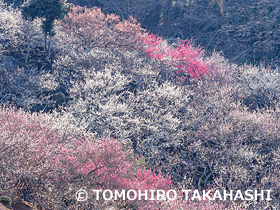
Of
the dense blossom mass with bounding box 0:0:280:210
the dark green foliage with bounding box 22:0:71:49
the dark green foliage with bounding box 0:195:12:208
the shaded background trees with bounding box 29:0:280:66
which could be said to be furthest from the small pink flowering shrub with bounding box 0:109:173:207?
the shaded background trees with bounding box 29:0:280:66

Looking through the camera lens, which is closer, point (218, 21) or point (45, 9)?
point (45, 9)

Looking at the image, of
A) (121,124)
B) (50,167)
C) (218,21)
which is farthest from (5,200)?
(218,21)

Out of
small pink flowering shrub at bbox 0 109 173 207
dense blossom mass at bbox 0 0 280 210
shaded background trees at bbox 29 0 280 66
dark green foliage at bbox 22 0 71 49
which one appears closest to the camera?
small pink flowering shrub at bbox 0 109 173 207

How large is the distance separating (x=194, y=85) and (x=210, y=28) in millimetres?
14256

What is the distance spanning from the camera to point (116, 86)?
1498 cm

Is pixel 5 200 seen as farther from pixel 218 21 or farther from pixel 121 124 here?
pixel 218 21

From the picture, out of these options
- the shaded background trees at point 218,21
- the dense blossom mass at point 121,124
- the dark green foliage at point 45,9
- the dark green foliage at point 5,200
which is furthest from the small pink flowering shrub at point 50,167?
the shaded background trees at point 218,21

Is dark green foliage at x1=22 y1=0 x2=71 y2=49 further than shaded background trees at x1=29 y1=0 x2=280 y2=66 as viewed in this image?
No

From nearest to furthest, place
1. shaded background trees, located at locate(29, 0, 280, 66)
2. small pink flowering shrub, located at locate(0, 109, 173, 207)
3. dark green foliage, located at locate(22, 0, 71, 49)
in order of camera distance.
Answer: small pink flowering shrub, located at locate(0, 109, 173, 207)
dark green foliage, located at locate(22, 0, 71, 49)
shaded background trees, located at locate(29, 0, 280, 66)

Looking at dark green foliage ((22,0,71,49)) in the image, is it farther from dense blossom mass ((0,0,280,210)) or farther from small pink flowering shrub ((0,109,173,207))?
small pink flowering shrub ((0,109,173,207))

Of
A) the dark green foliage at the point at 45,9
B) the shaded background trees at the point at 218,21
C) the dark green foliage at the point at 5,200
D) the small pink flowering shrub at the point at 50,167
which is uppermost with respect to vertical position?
the shaded background trees at the point at 218,21

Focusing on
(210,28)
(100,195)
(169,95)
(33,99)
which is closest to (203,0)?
(210,28)

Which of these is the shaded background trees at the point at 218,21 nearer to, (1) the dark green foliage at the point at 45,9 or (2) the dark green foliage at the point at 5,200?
(1) the dark green foliage at the point at 45,9

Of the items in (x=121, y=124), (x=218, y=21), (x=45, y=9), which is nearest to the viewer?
(x=121, y=124)
